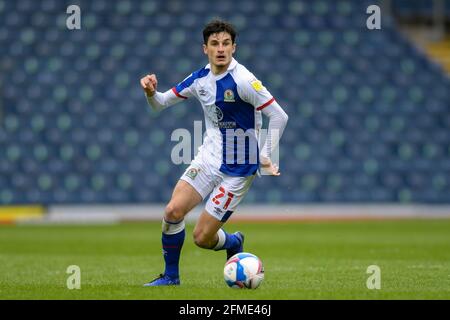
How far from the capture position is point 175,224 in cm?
809

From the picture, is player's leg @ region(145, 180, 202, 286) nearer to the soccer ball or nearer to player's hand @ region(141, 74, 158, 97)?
the soccer ball

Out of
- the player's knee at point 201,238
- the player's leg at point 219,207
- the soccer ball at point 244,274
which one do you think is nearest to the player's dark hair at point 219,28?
the player's leg at point 219,207

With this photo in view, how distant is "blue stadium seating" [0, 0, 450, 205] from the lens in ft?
67.3

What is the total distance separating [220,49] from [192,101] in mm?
13510

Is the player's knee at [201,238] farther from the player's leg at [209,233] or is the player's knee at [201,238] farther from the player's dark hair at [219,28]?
the player's dark hair at [219,28]

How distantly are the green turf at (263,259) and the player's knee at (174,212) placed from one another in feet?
1.99

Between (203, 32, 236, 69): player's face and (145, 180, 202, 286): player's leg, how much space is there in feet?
3.59

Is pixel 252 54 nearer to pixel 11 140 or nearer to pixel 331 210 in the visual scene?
pixel 331 210

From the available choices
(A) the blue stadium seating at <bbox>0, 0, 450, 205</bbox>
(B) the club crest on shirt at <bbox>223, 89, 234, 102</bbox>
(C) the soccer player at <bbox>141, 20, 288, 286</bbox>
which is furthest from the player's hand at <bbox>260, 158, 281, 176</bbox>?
(A) the blue stadium seating at <bbox>0, 0, 450, 205</bbox>

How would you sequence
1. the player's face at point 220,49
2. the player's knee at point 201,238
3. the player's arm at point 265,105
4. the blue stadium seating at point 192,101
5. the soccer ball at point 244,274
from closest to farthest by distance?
the soccer ball at point 244,274 → the player's arm at point 265,105 → the player's face at point 220,49 → the player's knee at point 201,238 → the blue stadium seating at point 192,101

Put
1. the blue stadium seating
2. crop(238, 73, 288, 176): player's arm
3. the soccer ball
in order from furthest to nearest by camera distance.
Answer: the blue stadium seating, crop(238, 73, 288, 176): player's arm, the soccer ball

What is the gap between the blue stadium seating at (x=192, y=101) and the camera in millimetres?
20500
